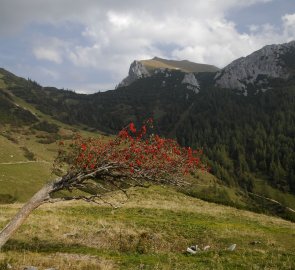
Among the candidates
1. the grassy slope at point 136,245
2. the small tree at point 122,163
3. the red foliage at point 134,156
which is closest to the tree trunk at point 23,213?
the small tree at point 122,163

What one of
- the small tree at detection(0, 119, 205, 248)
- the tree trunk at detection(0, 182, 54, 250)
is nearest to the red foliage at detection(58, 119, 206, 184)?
the small tree at detection(0, 119, 205, 248)

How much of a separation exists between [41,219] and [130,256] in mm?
16876

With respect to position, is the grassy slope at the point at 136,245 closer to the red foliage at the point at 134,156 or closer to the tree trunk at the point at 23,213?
the tree trunk at the point at 23,213

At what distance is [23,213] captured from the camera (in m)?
18.3

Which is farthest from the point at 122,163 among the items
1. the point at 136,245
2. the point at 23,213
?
the point at 136,245

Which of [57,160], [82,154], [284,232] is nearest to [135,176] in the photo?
[82,154]

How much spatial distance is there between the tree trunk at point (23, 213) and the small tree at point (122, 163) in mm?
65

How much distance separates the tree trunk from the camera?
58.7ft

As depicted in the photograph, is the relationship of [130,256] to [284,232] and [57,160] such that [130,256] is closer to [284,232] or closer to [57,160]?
[57,160]

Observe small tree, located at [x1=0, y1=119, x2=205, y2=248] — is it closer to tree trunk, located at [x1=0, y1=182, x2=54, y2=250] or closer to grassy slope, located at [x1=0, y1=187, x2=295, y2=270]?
tree trunk, located at [x1=0, y1=182, x2=54, y2=250]

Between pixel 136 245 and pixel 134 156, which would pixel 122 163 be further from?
pixel 136 245

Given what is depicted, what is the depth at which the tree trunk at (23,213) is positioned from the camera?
17.9 m

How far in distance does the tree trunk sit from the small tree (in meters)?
0.07

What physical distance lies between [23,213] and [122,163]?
18.4 ft
